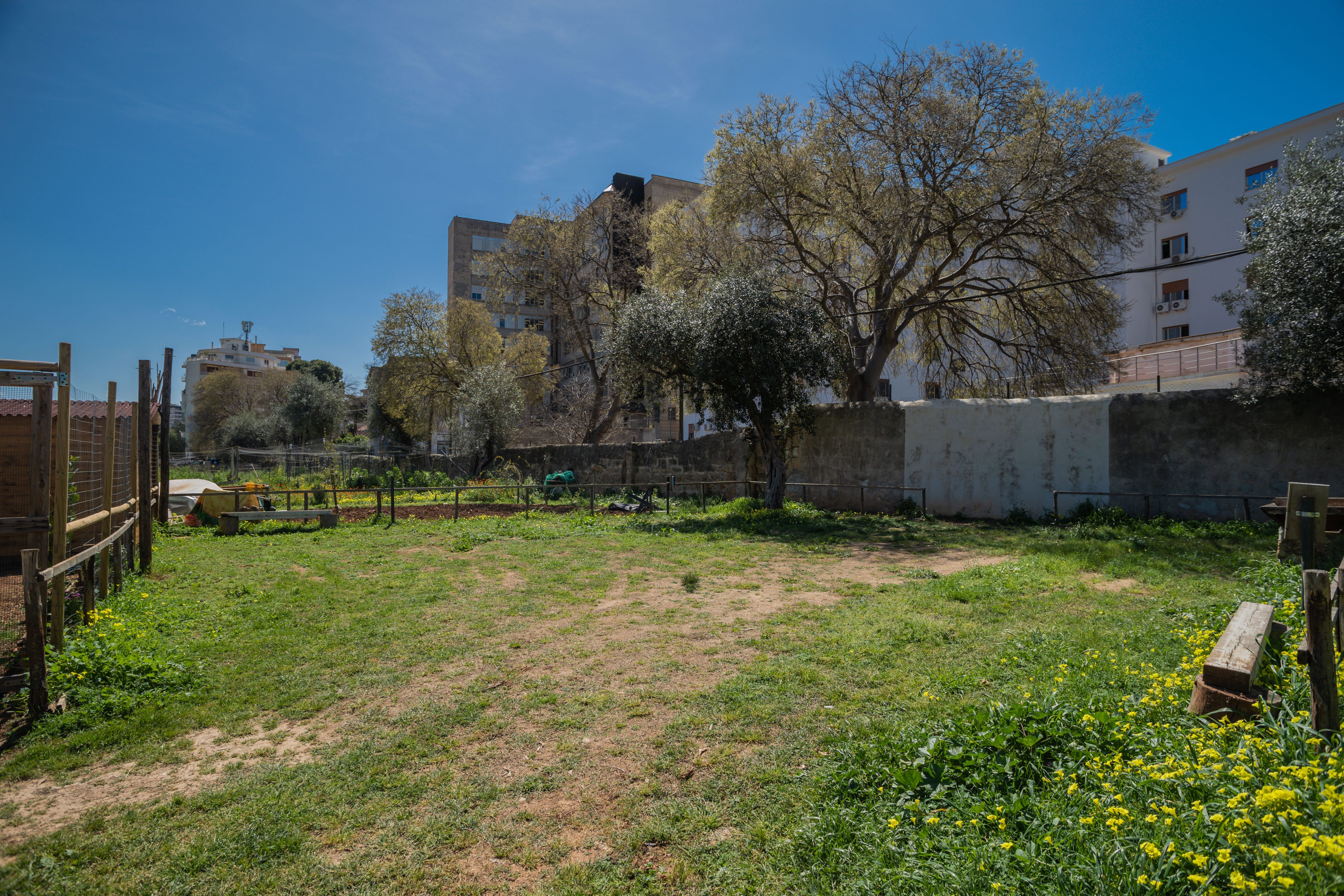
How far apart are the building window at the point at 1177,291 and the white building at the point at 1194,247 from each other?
36 millimetres

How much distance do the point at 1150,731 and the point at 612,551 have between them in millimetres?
8637

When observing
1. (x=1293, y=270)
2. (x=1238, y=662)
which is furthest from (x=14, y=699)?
(x=1293, y=270)

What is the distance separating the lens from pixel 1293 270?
37.0ft

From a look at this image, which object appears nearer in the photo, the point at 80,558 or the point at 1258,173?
the point at 80,558

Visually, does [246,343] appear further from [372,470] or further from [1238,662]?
[1238,662]

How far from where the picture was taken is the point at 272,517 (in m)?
13.6

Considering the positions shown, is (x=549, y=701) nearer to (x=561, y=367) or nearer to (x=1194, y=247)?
(x=561, y=367)

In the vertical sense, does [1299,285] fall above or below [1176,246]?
below

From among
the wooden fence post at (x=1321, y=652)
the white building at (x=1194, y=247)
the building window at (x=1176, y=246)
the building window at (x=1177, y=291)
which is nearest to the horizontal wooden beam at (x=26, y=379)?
the wooden fence post at (x=1321, y=652)

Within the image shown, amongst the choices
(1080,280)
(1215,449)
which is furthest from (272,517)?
(1215,449)

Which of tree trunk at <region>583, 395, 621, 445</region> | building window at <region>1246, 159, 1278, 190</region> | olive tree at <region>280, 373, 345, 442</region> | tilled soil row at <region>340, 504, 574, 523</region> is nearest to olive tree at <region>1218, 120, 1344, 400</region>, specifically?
tilled soil row at <region>340, 504, 574, 523</region>

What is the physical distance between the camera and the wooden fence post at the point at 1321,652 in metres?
2.63

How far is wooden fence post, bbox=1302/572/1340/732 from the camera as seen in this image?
263cm

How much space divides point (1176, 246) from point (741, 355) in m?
31.3
